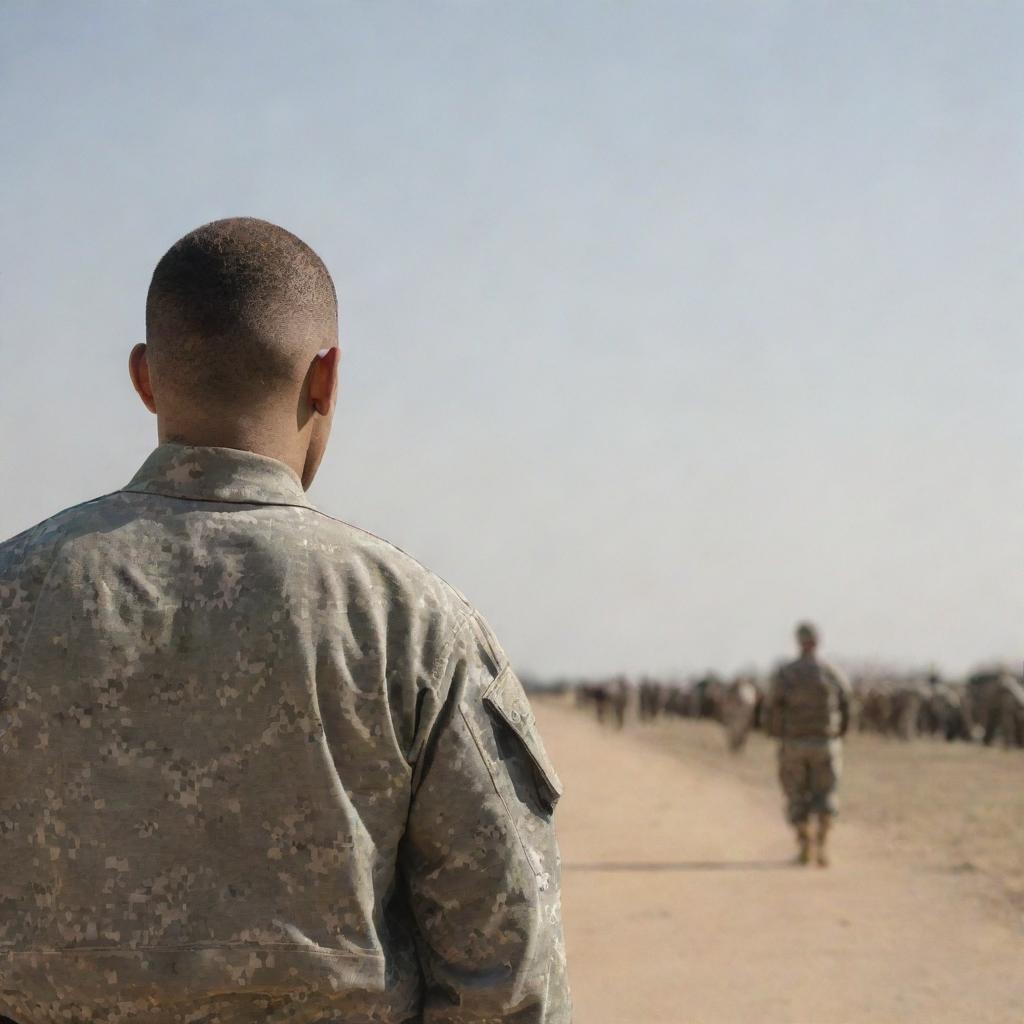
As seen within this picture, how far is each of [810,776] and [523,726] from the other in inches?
399

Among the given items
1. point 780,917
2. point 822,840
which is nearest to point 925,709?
point 822,840

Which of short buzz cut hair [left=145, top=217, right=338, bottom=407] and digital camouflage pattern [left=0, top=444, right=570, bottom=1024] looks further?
short buzz cut hair [left=145, top=217, right=338, bottom=407]

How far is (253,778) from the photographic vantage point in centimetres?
171

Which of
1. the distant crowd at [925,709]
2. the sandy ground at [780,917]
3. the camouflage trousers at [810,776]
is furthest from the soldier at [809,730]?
the distant crowd at [925,709]

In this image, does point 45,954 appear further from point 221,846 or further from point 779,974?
point 779,974

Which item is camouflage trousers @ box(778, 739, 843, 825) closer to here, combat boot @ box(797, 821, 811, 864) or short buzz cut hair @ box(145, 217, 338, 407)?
combat boot @ box(797, 821, 811, 864)

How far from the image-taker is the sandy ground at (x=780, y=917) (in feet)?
22.3

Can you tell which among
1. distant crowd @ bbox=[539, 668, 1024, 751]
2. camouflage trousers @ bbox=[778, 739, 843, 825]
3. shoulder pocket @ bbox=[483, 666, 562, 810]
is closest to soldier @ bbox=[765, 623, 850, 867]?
camouflage trousers @ bbox=[778, 739, 843, 825]

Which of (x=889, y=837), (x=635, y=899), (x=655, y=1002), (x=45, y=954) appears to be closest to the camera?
(x=45, y=954)

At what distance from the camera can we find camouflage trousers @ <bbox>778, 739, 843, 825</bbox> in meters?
11.3

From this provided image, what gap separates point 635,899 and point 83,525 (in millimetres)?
8556

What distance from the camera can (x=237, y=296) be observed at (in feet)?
6.25

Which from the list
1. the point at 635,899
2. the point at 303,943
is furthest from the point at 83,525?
the point at 635,899

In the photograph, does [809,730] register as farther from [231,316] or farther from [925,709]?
[925,709]
